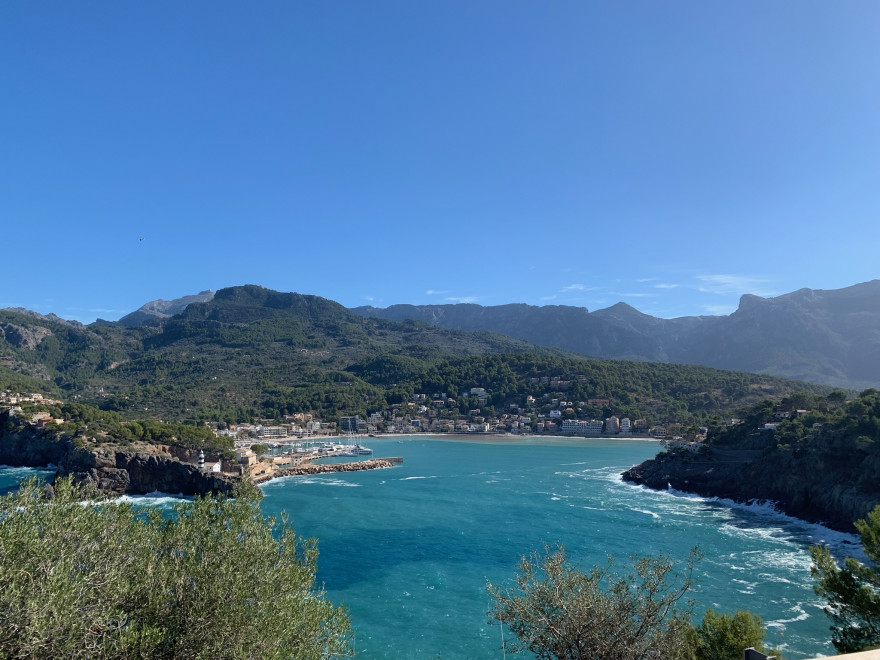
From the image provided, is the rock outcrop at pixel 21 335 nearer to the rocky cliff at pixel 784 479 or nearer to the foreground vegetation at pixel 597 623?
the rocky cliff at pixel 784 479

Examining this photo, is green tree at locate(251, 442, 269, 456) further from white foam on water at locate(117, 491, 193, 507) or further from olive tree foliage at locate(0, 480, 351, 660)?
olive tree foliage at locate(0, 480, 351, 660)

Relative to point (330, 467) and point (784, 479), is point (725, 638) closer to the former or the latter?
point (784, 479)

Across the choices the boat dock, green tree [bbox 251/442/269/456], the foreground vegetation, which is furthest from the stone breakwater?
the foreground vegetation

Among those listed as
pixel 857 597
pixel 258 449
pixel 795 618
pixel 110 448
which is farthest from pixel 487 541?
pixel 258 449

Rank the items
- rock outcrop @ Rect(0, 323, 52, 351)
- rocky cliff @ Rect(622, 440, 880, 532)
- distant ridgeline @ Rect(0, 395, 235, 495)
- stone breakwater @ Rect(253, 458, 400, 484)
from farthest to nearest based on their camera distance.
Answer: rock outcrop @ Rect(0, 323, 52, 351)
stone breakwater @ Rect(253, 458, 400, 484)
distant ridgeline @ Rect(0, 395, 235, 495)
rocky cliff @ Rect(622, 440, 880, 532)

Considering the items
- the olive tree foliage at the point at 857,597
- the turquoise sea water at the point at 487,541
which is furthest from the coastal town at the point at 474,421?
the olive tree foliage at the point at 857,597

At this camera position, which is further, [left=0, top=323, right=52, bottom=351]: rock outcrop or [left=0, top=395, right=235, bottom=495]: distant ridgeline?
[left=0, top=323, right=52, bottom=351]: rock outcrop
